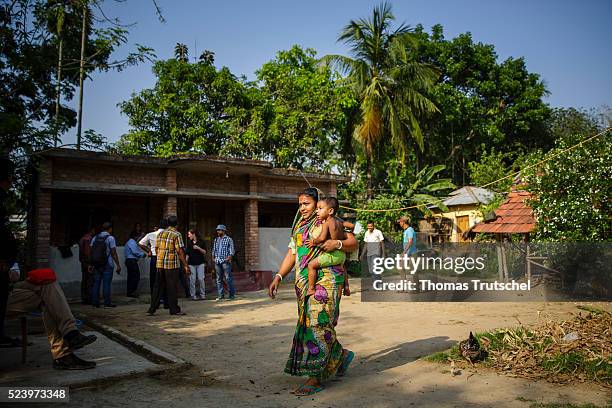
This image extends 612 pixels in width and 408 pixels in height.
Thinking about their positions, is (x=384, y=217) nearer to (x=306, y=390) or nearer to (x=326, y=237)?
(x=326, y=237)

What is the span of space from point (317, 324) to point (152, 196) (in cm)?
1060

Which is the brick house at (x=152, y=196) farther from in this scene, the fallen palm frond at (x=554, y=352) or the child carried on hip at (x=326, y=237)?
the fallen palm frond at (x=554, y=352)

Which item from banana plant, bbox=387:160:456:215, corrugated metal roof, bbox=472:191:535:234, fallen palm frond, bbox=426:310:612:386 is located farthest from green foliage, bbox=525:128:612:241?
banana plant, bbox=387:160:456:215

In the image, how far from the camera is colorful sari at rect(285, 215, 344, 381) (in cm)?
407

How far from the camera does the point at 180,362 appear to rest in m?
4.80

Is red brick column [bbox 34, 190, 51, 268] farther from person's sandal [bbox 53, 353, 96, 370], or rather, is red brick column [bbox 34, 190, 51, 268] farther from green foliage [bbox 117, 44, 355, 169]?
green foliage [bbox 117, 44, 355, 169]

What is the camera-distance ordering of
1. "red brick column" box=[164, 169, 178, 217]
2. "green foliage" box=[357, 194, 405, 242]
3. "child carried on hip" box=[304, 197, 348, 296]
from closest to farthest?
"child carried on hip" box=[304, 197, 348, 296], "red brick column" box=[164, 169, 178, 217], "green foliage" box=[357, 194, 405, 242]

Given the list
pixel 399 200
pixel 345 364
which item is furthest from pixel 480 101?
pixel 345 364

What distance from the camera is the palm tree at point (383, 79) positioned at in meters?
19.5

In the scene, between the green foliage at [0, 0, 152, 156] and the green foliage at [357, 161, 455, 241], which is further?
the green foliage at [357, 161, 455, 241]

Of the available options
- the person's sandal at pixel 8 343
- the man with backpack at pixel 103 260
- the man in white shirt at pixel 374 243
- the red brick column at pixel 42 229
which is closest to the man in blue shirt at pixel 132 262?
the man with backpack at pixel 103 260

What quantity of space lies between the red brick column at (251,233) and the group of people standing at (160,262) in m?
3.36

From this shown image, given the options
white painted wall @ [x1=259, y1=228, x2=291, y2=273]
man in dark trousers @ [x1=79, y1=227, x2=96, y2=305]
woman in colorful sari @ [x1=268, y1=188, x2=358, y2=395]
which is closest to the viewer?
woman in colorful sari @ [x1=268, y1=188, x2=358, y2=395]

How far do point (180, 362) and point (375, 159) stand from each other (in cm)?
1819
